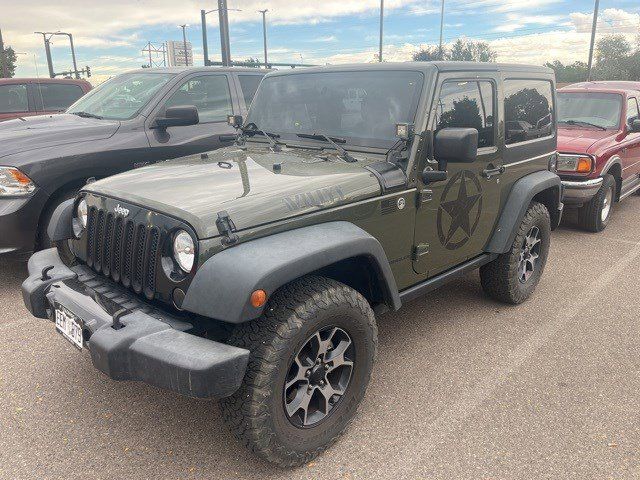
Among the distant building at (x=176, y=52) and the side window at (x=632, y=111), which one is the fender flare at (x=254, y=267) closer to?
the side window at (x=632, y=111)

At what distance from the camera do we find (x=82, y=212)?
3.06m

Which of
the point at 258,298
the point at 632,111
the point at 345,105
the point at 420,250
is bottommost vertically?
the point at 420,250

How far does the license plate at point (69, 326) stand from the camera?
248 centimetres

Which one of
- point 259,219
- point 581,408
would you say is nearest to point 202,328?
point 259,219

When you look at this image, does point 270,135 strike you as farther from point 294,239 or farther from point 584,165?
point 584,165

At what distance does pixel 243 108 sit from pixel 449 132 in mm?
3496

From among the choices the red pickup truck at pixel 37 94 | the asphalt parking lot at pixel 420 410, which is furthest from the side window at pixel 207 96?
the red pickup truck at pixel 37 94

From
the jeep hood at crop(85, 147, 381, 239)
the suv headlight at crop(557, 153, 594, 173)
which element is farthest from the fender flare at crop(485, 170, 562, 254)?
the suv headlight at crop(557, 153, 594, 173)

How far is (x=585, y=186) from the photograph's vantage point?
659cm

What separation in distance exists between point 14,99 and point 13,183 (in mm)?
5748

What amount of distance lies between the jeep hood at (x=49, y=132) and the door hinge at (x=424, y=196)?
10.8ft

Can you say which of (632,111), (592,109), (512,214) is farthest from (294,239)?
(632,111)

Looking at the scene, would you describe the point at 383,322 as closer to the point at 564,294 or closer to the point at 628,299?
the point at 564,294

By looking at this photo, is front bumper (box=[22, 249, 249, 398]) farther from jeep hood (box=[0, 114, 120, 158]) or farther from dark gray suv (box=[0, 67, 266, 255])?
jeep hood (box=[0, 114, 120, 158])
